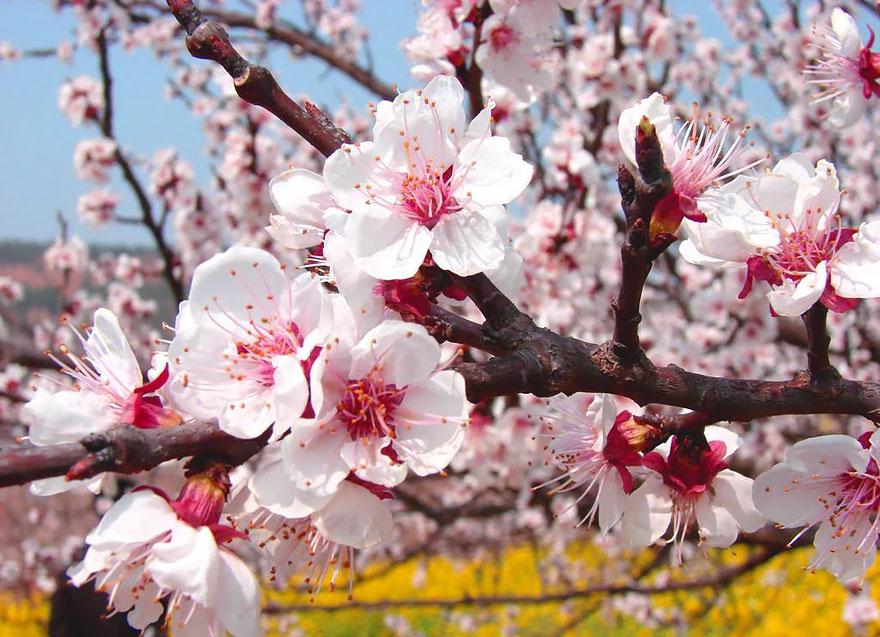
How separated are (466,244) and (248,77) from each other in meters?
0.38

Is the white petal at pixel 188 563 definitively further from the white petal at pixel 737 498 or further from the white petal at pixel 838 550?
the white petal at pixel 838 550

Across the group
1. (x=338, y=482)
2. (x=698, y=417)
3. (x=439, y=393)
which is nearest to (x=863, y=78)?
(x=698, y=417)

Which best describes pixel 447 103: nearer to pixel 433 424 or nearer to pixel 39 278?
pixel 433 424

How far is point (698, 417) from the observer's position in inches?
39.7

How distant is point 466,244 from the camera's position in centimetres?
96

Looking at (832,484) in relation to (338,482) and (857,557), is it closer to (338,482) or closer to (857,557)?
(857,557)

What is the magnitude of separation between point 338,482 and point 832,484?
78 cm

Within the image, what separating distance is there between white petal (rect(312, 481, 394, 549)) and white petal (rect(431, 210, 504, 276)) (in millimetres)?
311

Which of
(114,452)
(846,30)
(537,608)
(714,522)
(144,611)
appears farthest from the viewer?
(537,608)

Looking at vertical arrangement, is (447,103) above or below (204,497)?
above

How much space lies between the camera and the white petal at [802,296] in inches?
38.8

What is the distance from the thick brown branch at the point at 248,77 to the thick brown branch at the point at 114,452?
445mm

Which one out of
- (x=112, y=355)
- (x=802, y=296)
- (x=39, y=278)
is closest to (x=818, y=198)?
(x=802, y=296)

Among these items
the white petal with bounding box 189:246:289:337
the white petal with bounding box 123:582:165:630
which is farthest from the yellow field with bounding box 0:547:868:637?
the white petal with bounding box 189:246:289:337
